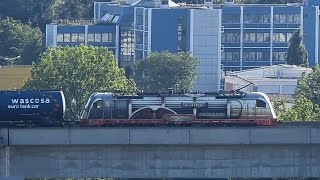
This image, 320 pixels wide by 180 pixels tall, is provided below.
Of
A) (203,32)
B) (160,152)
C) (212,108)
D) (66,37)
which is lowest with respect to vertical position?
(160,152)

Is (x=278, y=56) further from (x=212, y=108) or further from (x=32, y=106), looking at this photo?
(x=32, y=106)

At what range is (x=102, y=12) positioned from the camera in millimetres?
173750

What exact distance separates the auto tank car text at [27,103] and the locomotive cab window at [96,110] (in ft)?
6.64

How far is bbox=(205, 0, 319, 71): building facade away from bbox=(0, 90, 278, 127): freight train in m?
90.7

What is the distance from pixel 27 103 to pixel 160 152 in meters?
8.56

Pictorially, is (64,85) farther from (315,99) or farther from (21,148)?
(21,148)

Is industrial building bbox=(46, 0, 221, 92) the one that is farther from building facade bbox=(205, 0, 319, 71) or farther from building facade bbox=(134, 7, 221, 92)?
building facade bbox=(205, 0, 319, 71)

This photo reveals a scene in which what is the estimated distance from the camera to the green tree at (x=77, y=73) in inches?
4186

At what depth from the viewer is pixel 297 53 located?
157m

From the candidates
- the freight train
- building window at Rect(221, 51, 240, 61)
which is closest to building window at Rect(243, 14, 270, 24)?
building window at Rect(221, 51, 240, 61)

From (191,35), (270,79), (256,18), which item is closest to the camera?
(270,79)

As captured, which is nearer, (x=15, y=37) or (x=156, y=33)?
(x=156, y=33)

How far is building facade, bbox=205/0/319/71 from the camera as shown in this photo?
164 m

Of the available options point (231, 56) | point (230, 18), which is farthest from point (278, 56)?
point (230, 18)
